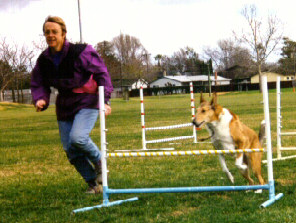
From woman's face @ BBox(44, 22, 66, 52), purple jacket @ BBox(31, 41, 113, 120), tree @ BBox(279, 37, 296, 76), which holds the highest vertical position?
tree @ BBox(279, 37, 296, 76)

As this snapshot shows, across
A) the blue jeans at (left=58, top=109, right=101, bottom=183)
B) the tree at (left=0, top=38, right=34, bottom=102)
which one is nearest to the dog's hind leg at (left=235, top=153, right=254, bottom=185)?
the blue jeans at (left=58, top=109, right=101, bottom=183)

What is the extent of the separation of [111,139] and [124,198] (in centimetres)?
804

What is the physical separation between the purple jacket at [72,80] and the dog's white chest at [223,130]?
4.62 feet

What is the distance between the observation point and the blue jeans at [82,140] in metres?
5.29

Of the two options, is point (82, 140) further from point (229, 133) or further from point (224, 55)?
point (224, 55)

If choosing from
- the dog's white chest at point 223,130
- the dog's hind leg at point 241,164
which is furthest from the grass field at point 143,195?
the dog's white chest at point 223,130

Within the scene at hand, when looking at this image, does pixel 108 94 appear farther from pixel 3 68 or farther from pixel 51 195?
pixel 3 68

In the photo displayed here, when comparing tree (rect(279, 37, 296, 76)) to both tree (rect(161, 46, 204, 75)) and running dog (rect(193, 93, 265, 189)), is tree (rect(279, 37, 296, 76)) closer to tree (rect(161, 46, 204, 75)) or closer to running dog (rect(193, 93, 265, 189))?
tree (rect(161, 46, 204, 75))

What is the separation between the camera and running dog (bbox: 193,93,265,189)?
18.4 ft

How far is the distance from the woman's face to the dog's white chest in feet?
6.95

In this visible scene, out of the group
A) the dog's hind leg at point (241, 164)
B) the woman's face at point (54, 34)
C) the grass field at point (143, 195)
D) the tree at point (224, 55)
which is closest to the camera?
the grass field at point (143, 195)

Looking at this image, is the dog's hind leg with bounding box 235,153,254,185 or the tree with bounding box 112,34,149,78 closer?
the dog's hind leg with bounding box 235,153,254,185

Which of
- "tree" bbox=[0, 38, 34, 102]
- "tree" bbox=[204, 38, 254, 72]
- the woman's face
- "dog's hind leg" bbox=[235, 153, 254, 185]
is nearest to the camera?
the woman's face

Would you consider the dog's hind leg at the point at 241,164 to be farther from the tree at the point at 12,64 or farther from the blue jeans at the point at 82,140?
the tree at the point at 12,64
